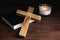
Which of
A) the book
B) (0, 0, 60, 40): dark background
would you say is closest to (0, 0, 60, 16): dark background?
(0, 0, 60, 40): dark background

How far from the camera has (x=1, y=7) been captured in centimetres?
95

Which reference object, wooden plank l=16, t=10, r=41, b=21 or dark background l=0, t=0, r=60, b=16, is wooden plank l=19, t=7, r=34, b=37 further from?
dark background l=0, t=0, r=60, b=16

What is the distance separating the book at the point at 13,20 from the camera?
775 millimetres

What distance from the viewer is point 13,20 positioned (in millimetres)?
795

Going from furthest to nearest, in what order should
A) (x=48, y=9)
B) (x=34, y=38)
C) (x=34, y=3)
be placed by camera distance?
1. (x=34, y=3)
2. (x=48, y=9)
3. (x=34, y=38)

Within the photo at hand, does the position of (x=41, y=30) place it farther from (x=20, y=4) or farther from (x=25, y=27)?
(x=20, y=4)

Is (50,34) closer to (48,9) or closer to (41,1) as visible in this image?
(48,9)

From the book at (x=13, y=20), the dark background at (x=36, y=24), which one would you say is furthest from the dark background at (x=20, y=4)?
the book at (x=13, y=20)

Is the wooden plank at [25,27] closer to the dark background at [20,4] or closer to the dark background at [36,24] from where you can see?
the dark background at [36,24]

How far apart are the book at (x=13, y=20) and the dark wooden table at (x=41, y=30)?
21 mm

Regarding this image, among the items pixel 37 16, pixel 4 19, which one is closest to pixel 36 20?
pixel 37 16

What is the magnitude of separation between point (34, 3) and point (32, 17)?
0.18 m

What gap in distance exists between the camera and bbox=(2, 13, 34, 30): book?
77 centimetres

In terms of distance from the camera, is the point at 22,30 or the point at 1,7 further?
the point at 1,7
